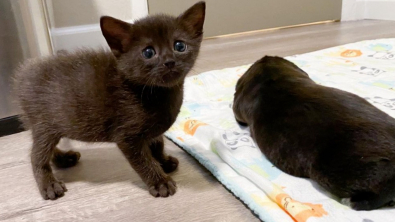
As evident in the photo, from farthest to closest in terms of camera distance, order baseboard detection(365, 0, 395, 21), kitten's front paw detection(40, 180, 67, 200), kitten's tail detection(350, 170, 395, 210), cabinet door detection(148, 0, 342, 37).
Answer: baseboard detection(365, 0, 395, 21)
cabinet door detection(148, 0, 342, 37)
kitten's front paw detection(40, 180, 67, 200)
kitten's tail detection(350, 170, 395, 210)

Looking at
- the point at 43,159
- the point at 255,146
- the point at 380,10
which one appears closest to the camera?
the point at 43,159

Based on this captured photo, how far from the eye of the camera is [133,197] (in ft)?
3.07

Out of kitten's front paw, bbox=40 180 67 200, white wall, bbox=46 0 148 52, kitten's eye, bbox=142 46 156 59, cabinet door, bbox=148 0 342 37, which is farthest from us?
cabinet door, bbox=148 0 342 37

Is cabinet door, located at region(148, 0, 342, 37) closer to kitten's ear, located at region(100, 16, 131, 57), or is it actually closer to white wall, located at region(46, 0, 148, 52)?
white wall, located at region(46, 0, 148, 52)

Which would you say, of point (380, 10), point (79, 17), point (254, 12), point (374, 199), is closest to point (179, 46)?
point (374, 199)

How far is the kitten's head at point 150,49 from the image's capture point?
2.69 ft

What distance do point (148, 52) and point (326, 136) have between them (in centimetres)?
47

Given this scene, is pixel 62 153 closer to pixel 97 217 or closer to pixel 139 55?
pixel 97 217

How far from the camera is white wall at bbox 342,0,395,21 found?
3509 mm

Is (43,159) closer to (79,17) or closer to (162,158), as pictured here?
(162,158)

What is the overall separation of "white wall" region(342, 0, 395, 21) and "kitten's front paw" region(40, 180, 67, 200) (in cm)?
351

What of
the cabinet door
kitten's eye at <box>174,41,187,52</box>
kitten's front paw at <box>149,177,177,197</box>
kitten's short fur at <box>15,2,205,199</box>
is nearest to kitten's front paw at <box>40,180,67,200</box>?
kitten's short fur at <box>15,2,205,199</box>

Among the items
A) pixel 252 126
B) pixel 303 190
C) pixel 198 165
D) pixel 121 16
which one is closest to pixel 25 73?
pixel 198 165

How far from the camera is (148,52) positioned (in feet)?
2.73
